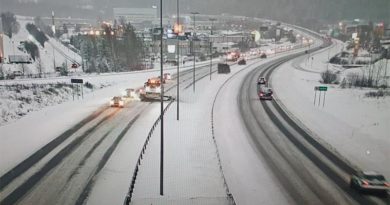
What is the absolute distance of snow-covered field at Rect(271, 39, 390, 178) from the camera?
33.2 meters

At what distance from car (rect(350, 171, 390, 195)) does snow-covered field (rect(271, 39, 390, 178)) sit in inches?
192

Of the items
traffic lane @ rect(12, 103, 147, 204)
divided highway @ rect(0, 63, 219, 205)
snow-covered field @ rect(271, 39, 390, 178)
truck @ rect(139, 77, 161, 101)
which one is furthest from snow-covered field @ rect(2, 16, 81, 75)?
traffic lane @ rect(12, 103, 147, 204)

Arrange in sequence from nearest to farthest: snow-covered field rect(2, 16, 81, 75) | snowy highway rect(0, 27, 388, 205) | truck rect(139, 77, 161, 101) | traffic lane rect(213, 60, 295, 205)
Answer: snowy highway rect(0, 27, 388, 205) → traffic lane rect(213, 60, 295, 205) → truck rect(139, 77, 161, 101) → snow-covered field rect(2, 16, 81, 75)

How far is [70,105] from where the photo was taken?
51406mm

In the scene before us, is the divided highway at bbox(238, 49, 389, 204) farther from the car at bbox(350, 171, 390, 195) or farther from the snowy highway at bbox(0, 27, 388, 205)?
the car at bbox(350, 171, 390, 195)

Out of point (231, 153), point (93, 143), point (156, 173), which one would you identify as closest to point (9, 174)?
point (93, 143)

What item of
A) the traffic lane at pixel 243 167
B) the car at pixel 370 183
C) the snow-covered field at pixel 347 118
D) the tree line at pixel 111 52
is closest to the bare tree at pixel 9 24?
the tree line at pixel 111 52

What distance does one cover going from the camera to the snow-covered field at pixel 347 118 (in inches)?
1307

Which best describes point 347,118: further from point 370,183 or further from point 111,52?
point 111,52

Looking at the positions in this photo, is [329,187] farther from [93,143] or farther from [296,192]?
[93,143]

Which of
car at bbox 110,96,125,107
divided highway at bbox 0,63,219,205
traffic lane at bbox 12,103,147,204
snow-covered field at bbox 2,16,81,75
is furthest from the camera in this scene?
snow-covered field at bbox 2,16,81,75

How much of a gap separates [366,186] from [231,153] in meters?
11.4

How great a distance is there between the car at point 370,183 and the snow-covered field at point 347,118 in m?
4.87

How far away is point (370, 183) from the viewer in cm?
2452
